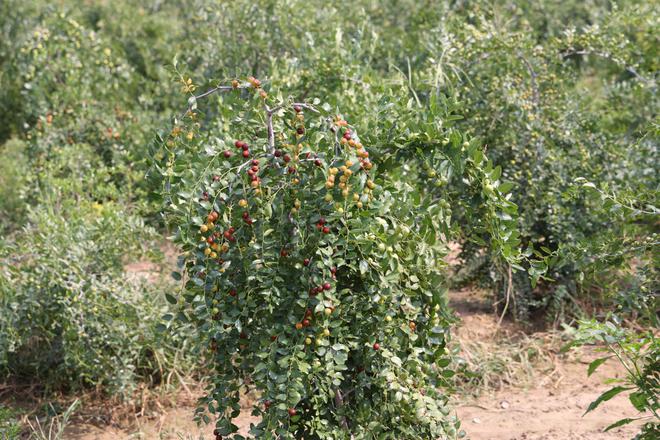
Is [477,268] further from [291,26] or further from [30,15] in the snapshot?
[30,15]

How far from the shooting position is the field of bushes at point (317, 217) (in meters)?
2.95

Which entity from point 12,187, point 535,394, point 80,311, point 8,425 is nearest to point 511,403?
point 535,394

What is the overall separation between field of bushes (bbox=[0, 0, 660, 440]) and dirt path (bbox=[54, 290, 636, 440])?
0.31 ft

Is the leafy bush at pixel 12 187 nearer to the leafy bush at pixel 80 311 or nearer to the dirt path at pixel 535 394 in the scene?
the leafy bush at pixel 80 311

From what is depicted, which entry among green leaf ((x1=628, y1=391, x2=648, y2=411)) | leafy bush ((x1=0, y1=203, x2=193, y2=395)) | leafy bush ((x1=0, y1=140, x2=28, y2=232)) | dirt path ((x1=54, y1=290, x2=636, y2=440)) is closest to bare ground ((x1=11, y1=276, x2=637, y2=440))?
dirt path ((x1=54, y1=290, x2=636, y2=440))

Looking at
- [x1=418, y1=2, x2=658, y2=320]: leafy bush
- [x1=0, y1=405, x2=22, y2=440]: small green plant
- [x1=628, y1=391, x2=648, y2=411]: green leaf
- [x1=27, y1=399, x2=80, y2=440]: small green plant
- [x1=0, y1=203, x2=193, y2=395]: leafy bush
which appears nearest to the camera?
[x1=628, y1=391, x2=648, y2=411]: green leaf

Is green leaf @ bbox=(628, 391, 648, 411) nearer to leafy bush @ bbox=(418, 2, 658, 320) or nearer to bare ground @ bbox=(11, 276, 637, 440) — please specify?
bare ground @ bbox=(11, 276, 637, 440)

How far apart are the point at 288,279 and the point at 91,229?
6.10ft

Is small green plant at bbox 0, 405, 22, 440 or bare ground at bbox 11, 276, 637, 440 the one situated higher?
small green plant at bbox 0, 405, 22, 440

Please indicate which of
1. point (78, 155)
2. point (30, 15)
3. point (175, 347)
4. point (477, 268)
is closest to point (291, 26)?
point (78, 155)

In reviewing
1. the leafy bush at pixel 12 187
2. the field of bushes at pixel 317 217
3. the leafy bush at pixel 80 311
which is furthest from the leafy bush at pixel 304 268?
the leafy bush at pixel 12 187

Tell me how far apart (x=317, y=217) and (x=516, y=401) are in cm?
222

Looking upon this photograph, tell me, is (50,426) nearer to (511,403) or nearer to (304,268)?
(304,268)

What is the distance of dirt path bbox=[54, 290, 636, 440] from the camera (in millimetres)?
4234
